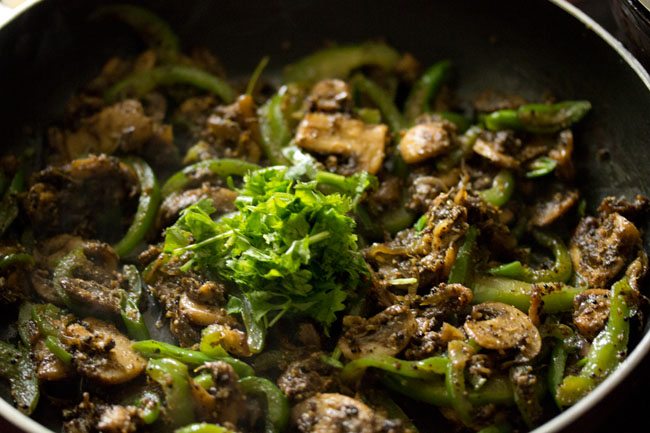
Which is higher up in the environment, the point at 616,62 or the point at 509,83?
the point at 616,62

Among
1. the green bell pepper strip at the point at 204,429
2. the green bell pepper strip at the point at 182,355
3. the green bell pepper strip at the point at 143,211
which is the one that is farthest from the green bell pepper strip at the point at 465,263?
the green bell pepper strip at the point at 143,211

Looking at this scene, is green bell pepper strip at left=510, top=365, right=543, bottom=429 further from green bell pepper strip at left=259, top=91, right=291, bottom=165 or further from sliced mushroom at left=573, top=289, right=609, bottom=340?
green bell pepper strip at left=259, top=91, right=291, bottom=165

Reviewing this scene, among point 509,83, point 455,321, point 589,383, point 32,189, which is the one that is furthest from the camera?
point 509,83

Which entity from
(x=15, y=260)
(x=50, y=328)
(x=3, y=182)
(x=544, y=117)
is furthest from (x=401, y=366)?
(x=3, y=182)

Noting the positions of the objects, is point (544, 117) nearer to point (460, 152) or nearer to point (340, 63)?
point (460, 152)

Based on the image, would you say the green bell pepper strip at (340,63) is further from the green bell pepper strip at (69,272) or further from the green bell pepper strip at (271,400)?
the green bell pepper strip at (271,400)

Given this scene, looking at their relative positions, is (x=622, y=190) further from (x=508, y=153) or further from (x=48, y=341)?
(x=48, y=341)

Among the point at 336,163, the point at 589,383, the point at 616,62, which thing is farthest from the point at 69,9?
the point at 589,383
